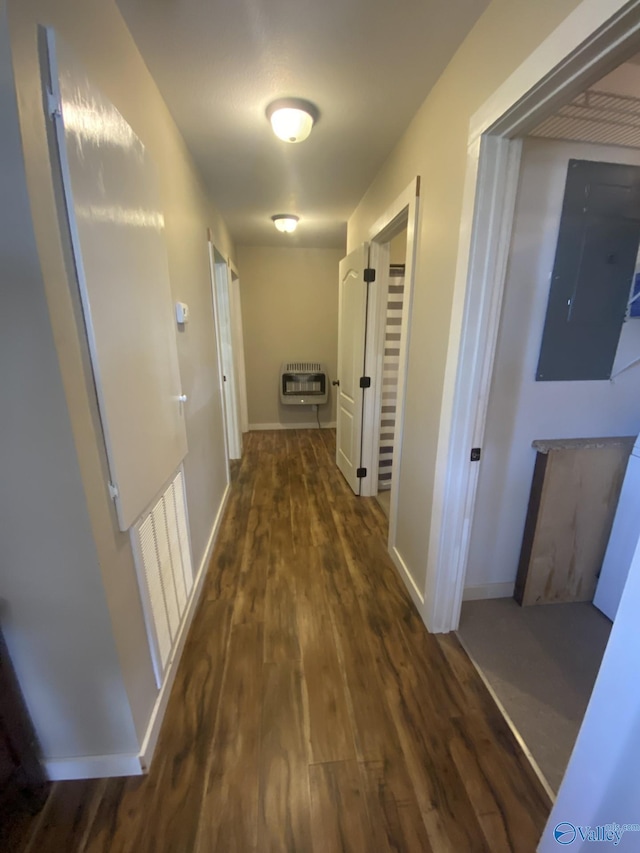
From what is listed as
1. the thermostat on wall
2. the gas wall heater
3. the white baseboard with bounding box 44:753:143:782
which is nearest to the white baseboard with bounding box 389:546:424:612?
the white baseboard with bounding box 44:753:143:782

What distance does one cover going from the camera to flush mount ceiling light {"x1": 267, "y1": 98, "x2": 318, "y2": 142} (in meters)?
1.58

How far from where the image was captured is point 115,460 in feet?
3.19

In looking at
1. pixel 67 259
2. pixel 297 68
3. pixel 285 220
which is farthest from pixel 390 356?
pixel 67 259

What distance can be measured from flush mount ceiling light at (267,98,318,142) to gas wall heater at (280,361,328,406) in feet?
10.4

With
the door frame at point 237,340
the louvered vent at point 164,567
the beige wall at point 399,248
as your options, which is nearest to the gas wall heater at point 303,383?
the door frame at point 237,340

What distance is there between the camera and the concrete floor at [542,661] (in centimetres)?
125

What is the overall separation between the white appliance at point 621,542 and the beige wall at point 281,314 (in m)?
3.71

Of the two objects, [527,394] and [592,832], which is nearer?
[592,832]

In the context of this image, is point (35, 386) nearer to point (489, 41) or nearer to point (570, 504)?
point (489, 41)

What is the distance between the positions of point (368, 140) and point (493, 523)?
216cm

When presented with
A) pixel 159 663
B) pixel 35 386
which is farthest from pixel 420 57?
pixel 159 663

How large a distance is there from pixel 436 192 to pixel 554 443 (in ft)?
4.18

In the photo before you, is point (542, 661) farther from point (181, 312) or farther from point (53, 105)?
point (53, 105)

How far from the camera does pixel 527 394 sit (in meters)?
1.64
